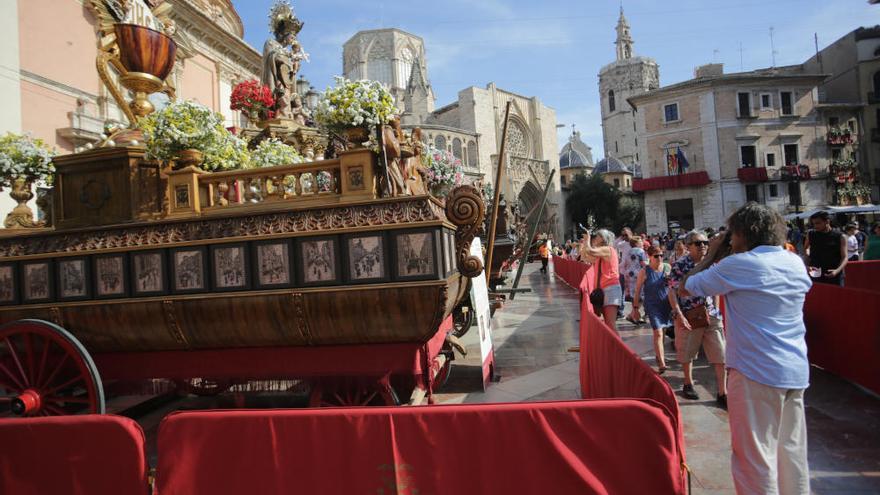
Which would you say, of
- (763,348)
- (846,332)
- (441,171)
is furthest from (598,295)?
(441,171)

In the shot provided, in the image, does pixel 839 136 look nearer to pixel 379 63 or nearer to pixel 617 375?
pixel 617 375

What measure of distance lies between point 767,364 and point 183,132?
4.75 m

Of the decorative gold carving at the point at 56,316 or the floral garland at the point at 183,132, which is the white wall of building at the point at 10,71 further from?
the floral garland at the point at 183,132

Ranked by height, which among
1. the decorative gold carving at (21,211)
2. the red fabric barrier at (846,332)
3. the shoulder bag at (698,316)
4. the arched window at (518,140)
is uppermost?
the arched window at (518,140)

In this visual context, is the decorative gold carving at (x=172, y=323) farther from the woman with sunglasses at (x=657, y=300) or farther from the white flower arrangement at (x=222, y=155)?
the woman with sunglasses at (x=657, y=300)

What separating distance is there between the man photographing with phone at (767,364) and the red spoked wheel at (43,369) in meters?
4.65

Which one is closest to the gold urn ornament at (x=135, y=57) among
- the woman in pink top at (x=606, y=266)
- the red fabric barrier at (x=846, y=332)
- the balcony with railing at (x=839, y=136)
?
the woman in pink top at (x=606, y=266)

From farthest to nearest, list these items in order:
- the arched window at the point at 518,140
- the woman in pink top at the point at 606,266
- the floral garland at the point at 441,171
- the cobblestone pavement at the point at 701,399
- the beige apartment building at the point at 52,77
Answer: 1. the arched window at the point at 518,140
2. the beige apartment building at the point at 52,77
3. the floral garland at the point at 441,171
4. the woman in pink top at the point at 606,266
5. the cobblestone pavement at the point at 701,399

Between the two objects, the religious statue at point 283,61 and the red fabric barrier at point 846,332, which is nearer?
the red fabric barrier at point 846,332

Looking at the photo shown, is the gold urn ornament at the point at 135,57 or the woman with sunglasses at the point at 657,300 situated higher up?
the gold urn ornament at the point at 135,57

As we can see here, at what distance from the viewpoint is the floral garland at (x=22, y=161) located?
193 inches

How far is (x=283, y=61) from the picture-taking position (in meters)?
10.8

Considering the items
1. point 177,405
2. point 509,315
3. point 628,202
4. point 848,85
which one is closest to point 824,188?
point 848,85

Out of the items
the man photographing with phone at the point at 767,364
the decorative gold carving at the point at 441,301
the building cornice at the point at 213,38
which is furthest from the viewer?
the building cornice at the point at 213,38
